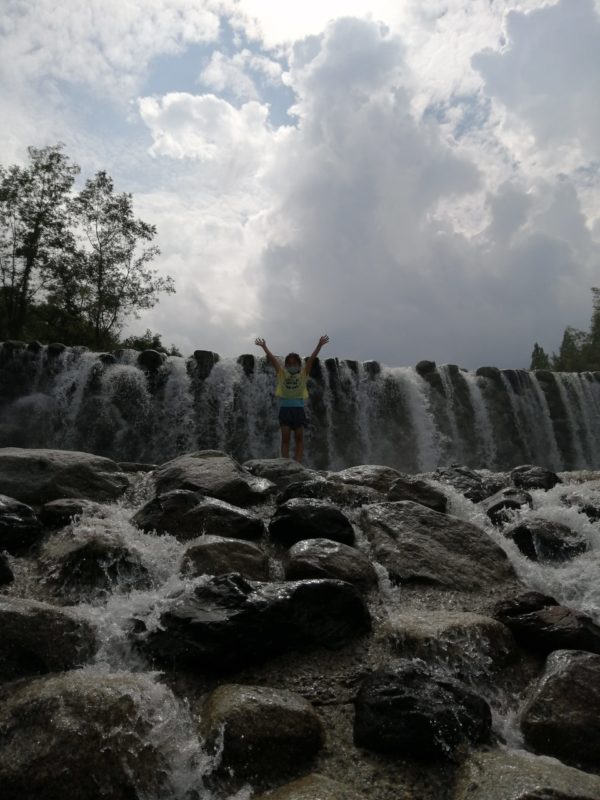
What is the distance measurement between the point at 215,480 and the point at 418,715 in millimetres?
4490

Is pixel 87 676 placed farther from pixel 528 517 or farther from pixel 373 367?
pixel 373 367

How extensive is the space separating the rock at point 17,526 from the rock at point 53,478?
35.6 inches

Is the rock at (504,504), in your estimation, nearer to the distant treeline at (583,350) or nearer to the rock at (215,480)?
the rock at (215,480)

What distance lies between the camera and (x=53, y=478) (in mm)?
7074

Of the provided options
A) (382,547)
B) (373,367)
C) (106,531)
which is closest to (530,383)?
(373,367)

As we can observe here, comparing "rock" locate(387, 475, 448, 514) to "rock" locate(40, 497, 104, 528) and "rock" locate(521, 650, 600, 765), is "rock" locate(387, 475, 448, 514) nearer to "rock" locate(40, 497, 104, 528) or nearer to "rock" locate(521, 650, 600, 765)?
"rock" locate(521, 650, 600, 765)

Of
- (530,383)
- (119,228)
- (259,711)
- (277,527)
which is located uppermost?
(119,228)

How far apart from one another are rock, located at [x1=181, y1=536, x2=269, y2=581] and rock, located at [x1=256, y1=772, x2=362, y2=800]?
7.23 feet

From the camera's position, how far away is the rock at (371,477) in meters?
8.55

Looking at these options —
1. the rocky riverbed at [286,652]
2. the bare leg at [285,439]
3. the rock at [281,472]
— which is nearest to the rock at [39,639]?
the rocky riverbed at [286,652]

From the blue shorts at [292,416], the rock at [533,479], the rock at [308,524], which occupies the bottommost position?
the rock at [308,524]

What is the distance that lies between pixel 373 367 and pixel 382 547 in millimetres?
16478

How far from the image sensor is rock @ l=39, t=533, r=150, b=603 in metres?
4.94

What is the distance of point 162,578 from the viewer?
520 centimetres
